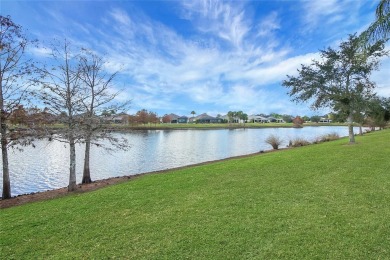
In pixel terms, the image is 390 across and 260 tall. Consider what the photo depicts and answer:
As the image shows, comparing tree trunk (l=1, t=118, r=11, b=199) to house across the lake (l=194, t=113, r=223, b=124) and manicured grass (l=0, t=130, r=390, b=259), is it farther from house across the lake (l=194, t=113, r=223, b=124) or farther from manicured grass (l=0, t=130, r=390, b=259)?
house across the lake (l=194, t=113, r=223, b=124)

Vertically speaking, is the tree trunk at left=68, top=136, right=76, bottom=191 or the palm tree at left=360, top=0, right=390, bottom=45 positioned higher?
the palm tree at left=360, top=0, right=390, bottom=45

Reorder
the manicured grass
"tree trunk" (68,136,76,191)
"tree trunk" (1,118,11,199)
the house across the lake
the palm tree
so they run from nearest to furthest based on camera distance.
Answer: the manicured grass, the palm tree, "tree trunk" (1,118,11,199), "tree trunk" (68,136,76,191), the house across the lake

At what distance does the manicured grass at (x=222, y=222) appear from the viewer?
4.72 m

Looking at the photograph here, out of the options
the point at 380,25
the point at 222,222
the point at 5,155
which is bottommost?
the point at 222,222

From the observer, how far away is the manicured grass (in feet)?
15.5

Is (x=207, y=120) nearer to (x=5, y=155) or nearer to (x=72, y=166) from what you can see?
(x=72, y=166)

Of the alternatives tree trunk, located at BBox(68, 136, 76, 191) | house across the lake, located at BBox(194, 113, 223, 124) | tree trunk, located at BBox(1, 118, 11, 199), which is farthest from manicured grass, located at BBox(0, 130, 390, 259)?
house across the lake, located at BBox(194, 113, 223, 124)

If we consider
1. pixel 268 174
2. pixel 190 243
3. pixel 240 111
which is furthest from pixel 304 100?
pixel 240 111

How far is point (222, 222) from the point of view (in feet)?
19.5

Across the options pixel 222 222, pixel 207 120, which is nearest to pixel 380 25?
pixel 222 222

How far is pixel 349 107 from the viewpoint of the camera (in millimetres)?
19984

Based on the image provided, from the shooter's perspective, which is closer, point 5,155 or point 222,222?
point 222,222

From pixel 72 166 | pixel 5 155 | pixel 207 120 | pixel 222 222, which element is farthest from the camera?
pixel 207 120

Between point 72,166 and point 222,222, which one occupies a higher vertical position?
point 72,166
